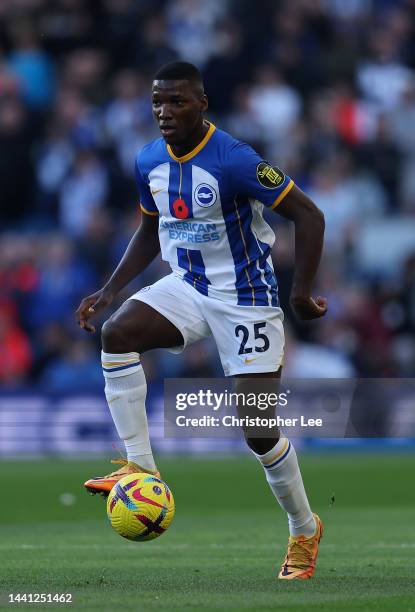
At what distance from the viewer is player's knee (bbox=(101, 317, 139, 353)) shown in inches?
279

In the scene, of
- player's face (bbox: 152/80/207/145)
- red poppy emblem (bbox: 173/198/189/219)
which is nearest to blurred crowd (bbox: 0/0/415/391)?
red poppy emblem (bbox: 173/198/189/219)

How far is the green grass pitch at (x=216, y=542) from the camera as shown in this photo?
6.42 m

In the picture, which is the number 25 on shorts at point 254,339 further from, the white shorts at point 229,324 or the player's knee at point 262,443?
the player's knee at point 262,443

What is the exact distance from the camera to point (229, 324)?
23.8 feet

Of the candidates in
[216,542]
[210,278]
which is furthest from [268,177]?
[216,542]

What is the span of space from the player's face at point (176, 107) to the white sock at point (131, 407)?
3.69 feet

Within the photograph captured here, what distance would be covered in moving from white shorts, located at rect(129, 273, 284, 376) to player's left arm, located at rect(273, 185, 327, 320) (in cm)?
25

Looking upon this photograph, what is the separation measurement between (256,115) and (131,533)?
443 inches

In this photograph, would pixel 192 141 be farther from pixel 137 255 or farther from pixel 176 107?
pixel 137 255

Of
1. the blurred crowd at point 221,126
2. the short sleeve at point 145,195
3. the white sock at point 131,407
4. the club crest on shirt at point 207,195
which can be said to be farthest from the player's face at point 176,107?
the blurred crowd at point 221,126

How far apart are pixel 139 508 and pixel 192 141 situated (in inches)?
71.6

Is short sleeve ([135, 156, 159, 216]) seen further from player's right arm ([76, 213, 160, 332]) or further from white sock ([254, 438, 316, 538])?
white sock ([254, 438, 316, 538])

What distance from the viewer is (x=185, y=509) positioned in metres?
12.0

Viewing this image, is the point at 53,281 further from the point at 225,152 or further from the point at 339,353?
the point at 225,152
